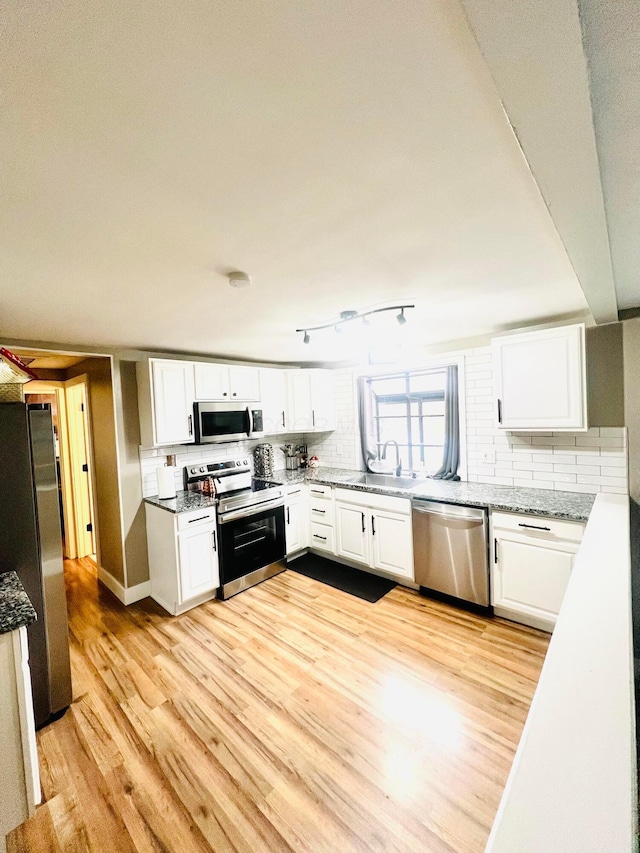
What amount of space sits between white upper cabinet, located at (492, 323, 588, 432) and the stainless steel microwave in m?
2.39

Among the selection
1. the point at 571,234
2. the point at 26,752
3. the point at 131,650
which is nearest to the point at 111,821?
the point at 26,752

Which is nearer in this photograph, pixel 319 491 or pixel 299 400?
pixel 319 491

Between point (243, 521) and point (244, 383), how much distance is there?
1.46m

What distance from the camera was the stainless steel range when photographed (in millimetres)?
3266

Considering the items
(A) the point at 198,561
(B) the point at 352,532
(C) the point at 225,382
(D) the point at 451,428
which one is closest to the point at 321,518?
(B) the point at 352,532

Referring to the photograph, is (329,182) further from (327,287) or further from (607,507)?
(607,507)

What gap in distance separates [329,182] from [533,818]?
4.83ft

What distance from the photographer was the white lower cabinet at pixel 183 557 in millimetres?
2992

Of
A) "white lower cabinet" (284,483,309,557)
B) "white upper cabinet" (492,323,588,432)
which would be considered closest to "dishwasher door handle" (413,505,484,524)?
"white upper cabinet" (492,323,588,432)

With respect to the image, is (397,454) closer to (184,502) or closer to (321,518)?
(321,518)

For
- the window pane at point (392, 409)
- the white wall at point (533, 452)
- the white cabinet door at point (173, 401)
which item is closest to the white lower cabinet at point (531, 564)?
the white wall at point (533, 452)

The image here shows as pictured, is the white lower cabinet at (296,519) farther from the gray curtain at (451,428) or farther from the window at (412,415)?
the gray curtain at (451,428)

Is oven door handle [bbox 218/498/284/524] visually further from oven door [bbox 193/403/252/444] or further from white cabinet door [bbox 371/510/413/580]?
white cabinet door [bbox 371/510/413/580]

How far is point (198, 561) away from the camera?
10.2 ft
